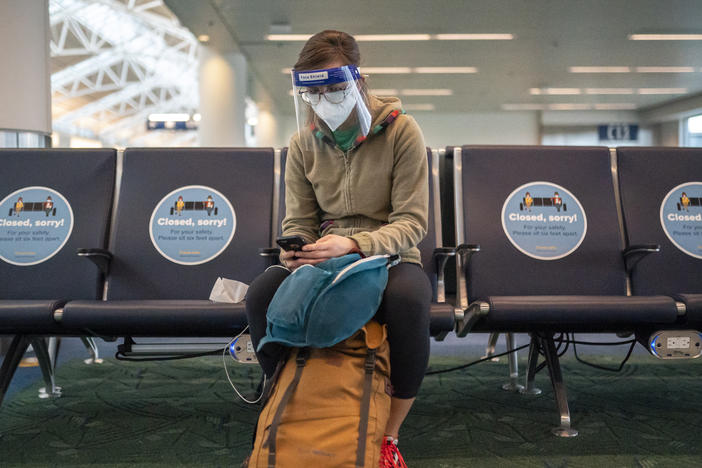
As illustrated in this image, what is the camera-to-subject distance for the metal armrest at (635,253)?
2.16m

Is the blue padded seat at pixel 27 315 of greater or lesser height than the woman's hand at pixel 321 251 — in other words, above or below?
below

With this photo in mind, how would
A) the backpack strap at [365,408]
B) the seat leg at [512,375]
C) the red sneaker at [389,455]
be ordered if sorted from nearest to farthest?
the backpack strap at [365,408] < the red sneaker at [389,455] < the seat leg at [512,375]

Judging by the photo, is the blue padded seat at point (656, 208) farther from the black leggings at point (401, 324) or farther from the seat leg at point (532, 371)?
the black leggings at point (401, 324)

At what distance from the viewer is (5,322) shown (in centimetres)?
189

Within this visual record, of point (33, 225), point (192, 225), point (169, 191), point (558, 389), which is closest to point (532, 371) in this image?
point (558, 389)

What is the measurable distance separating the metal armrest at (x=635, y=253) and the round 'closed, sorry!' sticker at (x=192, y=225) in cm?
168

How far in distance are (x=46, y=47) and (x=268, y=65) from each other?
7.85 m

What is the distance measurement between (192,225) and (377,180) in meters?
1.05

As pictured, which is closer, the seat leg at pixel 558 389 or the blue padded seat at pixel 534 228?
the seat leg at pixel 558 389

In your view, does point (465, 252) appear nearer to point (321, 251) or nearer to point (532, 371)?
point (532, 371)

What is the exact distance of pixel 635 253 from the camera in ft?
7.44

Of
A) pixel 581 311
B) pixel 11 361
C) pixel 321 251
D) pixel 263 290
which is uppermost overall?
pixel 321 251

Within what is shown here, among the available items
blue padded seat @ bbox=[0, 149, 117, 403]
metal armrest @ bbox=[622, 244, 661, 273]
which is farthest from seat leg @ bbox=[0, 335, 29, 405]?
metal armrest @ bbox=[622, 244, 661, 273]

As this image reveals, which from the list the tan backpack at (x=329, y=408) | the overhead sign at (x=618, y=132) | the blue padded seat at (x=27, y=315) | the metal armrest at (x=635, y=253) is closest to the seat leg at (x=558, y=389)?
the metal armrest at (x=635, y=253)
